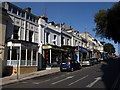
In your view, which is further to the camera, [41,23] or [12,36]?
[41,23]

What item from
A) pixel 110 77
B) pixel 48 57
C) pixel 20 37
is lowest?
pixel 110 77

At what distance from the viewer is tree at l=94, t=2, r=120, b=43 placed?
128 feet

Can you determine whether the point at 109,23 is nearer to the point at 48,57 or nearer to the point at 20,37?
the point at 48,57

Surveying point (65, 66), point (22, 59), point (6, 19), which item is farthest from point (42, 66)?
point (6, 19)

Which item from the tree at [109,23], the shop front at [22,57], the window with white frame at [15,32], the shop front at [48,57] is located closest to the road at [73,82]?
the shop front at [22,57]

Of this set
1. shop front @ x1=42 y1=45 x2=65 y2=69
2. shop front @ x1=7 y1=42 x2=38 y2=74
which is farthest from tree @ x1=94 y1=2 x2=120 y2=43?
shop front @ x1=7 y1=42 x2=38 y2=74

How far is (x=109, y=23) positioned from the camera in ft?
136

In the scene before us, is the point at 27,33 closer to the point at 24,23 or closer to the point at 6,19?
the point at 24,23

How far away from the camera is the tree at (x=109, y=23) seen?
39.1 metres

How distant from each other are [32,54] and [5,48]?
5.07 meters

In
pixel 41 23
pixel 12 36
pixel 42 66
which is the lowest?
pixel 42 66

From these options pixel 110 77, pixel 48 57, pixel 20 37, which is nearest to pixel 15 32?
pixel 20 37

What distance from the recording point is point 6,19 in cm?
2759

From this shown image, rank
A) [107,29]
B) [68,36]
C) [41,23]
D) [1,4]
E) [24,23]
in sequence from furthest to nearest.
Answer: [68,36]
[107,29]
[41,23]
[24,23]
[1,4]
